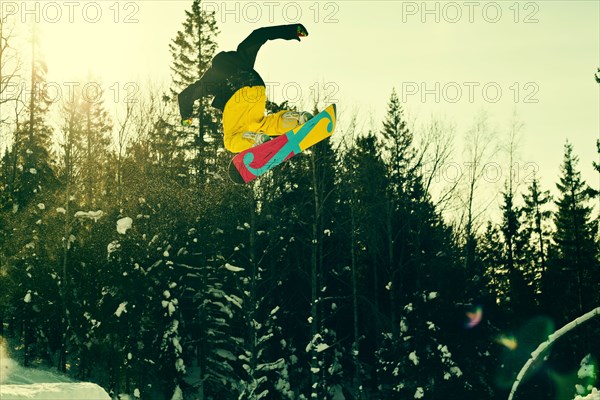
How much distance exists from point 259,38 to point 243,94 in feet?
3.16

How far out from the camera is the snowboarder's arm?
8.19m

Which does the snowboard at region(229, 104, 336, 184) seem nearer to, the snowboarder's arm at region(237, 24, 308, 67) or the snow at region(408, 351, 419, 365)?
the snowboarder's arm at region(237, 24, 308, 67)

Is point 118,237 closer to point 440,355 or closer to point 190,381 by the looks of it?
point 190,381

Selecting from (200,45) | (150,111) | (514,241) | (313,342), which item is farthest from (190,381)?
(514,241)

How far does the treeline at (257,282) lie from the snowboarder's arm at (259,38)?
34.5 ft

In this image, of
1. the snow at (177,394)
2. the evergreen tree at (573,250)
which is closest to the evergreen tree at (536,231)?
the evergreen tree at (573,250)

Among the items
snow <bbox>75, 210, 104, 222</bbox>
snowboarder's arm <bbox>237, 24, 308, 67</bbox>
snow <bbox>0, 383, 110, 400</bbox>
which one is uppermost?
snowboarder's arm <bbox>237, 24, 308, 67</bbox>

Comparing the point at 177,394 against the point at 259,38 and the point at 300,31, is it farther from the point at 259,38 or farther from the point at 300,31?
the point at 300,31

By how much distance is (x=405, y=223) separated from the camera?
2250cm

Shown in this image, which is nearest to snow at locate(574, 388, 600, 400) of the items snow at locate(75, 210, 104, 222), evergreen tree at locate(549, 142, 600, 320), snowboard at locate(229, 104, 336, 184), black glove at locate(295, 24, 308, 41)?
black glove at locate(295, 24, 308, 41)

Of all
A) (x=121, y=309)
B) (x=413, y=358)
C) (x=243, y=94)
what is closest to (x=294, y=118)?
(x=243, y=94)

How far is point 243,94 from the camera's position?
352 inches

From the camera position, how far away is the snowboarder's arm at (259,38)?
26.9ft

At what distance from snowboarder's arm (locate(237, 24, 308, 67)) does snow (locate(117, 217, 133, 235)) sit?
36.2ft
